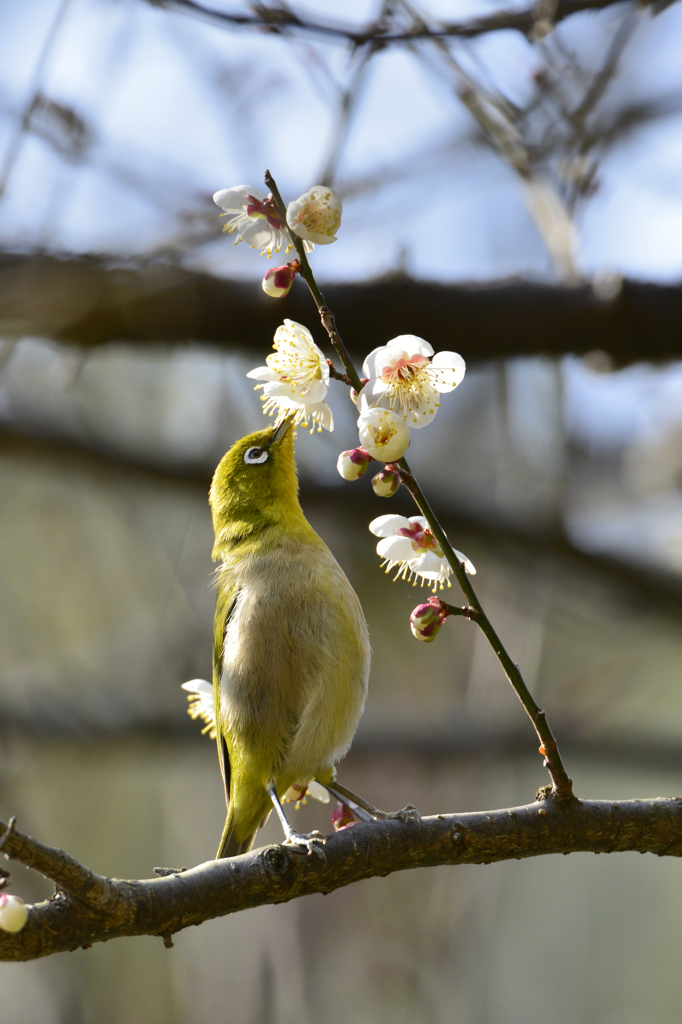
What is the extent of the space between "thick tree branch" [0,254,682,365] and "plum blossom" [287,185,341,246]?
3.00 meters

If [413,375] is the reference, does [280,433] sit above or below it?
above

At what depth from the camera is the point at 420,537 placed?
7.25 feet

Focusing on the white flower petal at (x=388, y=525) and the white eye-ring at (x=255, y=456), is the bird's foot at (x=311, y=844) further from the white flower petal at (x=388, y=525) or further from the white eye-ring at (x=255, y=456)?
the white eye-ring at (x=255, y=456)

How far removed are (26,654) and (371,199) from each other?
6.04 meters

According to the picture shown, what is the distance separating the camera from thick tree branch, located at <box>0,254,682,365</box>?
4.79 m

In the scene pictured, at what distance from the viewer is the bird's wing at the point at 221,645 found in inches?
131

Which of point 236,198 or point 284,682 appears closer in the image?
point 236,198

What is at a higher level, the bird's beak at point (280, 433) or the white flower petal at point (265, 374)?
the bird's beak at point (280, 433)

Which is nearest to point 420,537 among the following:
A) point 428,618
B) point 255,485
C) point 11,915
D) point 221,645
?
point 428,618

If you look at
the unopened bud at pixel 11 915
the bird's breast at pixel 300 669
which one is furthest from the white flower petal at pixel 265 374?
the unopened bud at pixel 11 915

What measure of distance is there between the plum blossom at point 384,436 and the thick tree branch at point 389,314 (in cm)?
325

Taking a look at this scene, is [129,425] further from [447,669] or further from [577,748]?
[577,748]

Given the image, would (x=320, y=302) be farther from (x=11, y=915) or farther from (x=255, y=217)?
(x=11, y=915)

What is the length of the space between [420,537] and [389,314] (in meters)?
3.20
